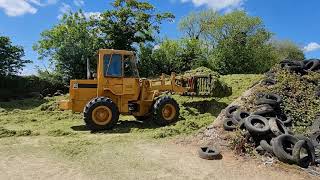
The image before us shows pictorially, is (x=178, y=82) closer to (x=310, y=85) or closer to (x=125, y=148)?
(x=310, y=85)

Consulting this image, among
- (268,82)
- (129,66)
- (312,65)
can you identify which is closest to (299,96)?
(268,82)

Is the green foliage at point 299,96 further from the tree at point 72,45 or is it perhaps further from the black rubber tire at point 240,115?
the tree at point 72,45

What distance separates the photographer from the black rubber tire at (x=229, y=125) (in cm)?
1212

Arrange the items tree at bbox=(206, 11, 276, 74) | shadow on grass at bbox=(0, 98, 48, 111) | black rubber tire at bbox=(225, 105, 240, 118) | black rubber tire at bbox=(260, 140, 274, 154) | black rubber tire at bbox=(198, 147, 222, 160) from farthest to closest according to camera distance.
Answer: tree at bbox=(206, 11, 276, 74), shadow on grass at bbox=(0, 98, 48, 111), black rubber tire at bbox=(225, 105, 240, 118), black rubber tire at bbox=(198, 147, 222, 160), black rubber tire at bbox=(260, 140, 274, 154)

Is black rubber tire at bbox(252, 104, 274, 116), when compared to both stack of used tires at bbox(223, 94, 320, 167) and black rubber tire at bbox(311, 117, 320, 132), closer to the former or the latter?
stack of used tires at bbox(223, 94, 320, 167)

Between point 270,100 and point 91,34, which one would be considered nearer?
point 270,100

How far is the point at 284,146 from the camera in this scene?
33.4 ft

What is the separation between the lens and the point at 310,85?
14750mm

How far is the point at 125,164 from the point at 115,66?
240 inches

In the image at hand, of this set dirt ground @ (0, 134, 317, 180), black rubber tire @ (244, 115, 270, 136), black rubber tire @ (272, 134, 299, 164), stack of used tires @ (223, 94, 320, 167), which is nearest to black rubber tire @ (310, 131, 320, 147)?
stack of used tires @ (223, 94, 320, 167)

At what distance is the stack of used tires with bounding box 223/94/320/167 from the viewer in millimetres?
9781

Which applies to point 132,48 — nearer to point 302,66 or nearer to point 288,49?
point 302,66

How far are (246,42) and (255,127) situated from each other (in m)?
40.0

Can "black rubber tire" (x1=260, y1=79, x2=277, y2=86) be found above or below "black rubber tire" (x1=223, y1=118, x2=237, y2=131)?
above
